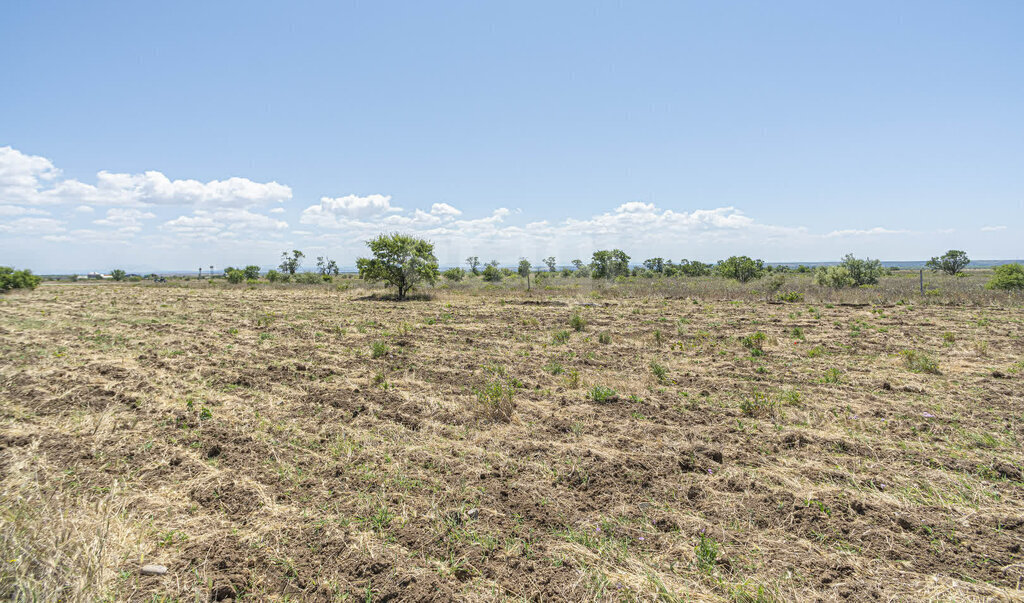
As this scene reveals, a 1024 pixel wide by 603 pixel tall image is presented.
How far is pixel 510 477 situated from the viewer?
448 cm

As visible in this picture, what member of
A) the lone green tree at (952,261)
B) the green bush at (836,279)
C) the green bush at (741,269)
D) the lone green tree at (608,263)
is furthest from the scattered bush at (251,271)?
the lone green tree at (952,261)

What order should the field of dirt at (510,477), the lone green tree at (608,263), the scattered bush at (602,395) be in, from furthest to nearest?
the lone green tree at (608,263), the scattered bush at (602,395), the field of dirt at (510,477)

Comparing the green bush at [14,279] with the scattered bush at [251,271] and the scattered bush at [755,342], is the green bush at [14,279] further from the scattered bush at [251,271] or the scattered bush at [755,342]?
the scattered bush at [755,342]

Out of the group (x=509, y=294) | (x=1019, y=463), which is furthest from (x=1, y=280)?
(x=1019, y=463)

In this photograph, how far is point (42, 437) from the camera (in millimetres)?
5141

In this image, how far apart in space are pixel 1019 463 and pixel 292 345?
46.0 ft

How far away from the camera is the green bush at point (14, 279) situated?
27.6 m

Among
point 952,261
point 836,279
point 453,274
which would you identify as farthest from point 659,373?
point 952,261

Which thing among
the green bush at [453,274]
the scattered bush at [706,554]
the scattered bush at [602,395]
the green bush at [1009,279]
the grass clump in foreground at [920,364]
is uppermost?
the green bush at [453,274]

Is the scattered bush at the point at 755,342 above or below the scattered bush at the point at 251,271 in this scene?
below

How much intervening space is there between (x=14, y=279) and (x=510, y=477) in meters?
42.7

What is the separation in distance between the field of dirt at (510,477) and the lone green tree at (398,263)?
59.6ft

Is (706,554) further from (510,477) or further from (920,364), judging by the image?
(920,364)

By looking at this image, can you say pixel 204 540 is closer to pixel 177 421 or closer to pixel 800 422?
pixel 177 421
